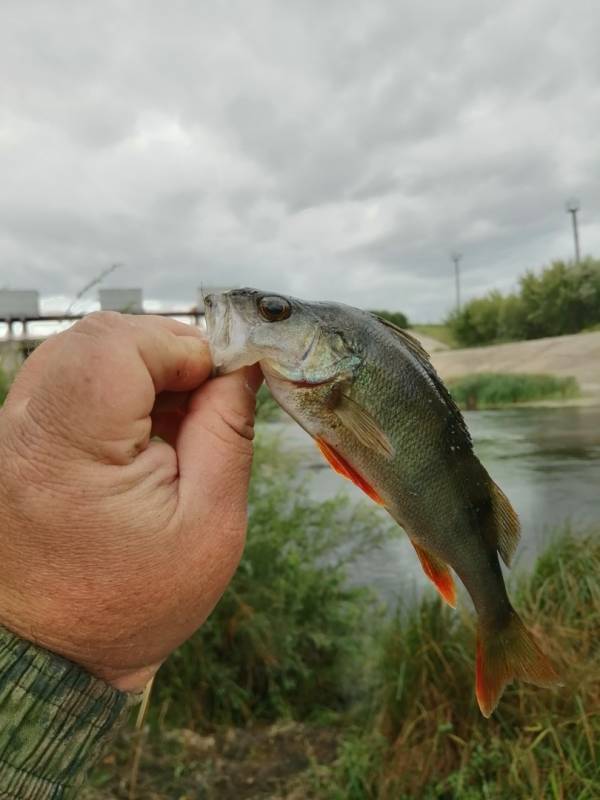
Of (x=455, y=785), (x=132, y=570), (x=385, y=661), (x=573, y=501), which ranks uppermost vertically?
(x=132, y=570)

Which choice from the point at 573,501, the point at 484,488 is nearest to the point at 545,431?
the point at 573,501

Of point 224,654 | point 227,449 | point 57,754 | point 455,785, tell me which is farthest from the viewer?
point 224,654

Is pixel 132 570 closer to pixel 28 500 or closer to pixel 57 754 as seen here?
pixel 28 500

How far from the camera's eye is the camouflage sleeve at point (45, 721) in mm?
1303

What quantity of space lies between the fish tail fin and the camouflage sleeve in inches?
37.0

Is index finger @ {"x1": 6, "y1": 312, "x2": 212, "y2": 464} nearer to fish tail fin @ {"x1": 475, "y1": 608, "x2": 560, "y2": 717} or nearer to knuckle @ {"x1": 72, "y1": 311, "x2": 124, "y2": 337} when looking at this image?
knuckle @ {"x1": 72, "y1": 311, "x2": 124, "y2": 337}

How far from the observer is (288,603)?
522 cm

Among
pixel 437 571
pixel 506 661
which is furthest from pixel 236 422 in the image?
Answer: pixel 506 661

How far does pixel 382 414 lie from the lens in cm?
162

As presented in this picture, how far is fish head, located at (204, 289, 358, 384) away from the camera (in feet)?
5.42

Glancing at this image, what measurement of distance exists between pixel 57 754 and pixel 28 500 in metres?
0.51

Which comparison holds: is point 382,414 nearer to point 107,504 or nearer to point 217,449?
point 217,449

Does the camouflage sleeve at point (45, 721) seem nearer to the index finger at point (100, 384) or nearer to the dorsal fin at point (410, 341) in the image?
the index finger at point (100, 384)

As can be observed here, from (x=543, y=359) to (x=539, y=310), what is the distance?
90.1 inches
